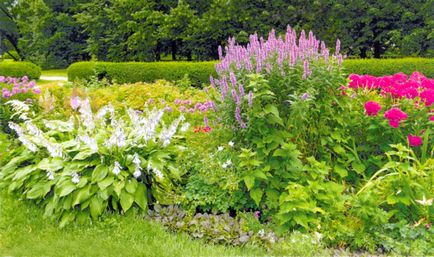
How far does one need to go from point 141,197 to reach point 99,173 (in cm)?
44

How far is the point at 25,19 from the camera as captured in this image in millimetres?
30750

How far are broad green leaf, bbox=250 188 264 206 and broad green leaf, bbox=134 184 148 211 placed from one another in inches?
37.8

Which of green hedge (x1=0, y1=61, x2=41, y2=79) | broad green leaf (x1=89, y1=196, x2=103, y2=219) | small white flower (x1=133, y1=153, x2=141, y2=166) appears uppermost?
small white flower (x1=133, y1=153, x2=141, y2=166)

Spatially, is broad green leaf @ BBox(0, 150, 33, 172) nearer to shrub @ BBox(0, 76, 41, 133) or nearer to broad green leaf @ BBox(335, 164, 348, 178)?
shrub @ BBox(0, 76, 41, 133)

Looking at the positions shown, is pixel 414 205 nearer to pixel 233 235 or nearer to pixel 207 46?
pixel 233 235

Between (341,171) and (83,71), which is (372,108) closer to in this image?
(341,171)

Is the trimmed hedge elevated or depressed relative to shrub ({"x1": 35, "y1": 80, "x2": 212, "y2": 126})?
depressed

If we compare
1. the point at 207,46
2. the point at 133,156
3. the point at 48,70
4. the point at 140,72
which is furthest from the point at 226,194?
the point at 48,70

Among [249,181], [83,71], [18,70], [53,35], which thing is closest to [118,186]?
[249,181]

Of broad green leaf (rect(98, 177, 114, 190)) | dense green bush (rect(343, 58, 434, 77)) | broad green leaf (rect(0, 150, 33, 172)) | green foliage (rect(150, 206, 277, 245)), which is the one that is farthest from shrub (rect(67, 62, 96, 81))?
green foliage (rect(150, 206, 277, 245))

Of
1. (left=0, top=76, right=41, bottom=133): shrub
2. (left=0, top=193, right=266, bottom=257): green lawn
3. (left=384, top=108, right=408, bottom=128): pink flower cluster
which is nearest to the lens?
(left=0, top=193, right=266, bottom=257): green lawn

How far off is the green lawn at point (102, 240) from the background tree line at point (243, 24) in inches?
569

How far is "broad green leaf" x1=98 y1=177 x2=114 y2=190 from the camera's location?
407 centimetres

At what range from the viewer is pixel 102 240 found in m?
3.80
